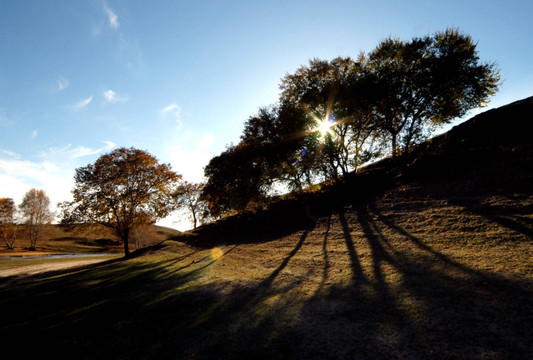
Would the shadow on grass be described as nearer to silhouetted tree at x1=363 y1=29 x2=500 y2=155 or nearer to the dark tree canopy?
the dark tree canopy

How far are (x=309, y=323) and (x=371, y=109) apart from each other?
25712 millimetres

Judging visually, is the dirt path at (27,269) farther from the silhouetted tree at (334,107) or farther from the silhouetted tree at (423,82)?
the silhouetted tree at (423,82)

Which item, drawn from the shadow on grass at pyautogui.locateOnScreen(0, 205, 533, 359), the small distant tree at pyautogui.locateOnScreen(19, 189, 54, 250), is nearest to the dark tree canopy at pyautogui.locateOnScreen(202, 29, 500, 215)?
the shadow on grass at pyautogui.locateOnScreen(0, 205, 533, 359)

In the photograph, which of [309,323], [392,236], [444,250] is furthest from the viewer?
[392,236]

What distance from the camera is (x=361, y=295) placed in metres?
6.84

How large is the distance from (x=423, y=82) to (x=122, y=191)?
36407 mm

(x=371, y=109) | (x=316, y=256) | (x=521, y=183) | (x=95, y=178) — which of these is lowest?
(x=316, y=256)

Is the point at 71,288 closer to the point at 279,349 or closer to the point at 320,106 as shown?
the point at 279,349

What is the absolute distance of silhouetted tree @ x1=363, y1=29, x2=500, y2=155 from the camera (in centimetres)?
2395

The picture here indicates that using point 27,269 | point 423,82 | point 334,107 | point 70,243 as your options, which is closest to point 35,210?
point 70,243

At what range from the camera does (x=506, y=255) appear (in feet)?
25.6

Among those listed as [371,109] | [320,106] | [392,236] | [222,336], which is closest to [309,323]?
[222,336]

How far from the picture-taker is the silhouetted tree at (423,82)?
2395 centimetres

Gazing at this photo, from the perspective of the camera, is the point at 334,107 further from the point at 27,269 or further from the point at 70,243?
the point at 70,243
